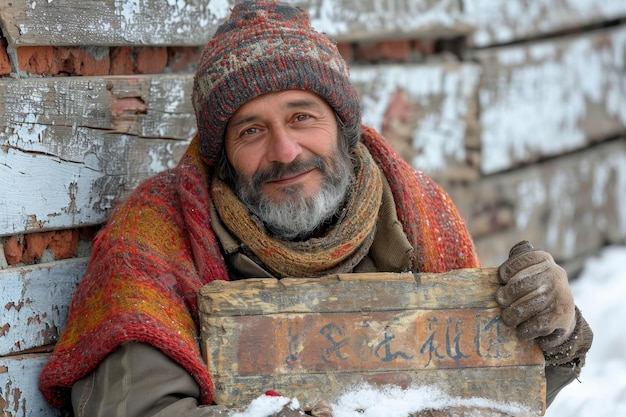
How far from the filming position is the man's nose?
9.36ft

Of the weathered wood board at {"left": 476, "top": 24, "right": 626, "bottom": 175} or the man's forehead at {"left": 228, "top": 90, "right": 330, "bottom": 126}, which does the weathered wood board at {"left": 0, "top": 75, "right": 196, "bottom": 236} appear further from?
the weathered wood board at {"left": 476, "top": 24, "right": 626, "bottom": 175}

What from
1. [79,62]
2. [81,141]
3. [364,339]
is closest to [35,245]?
[81,141]

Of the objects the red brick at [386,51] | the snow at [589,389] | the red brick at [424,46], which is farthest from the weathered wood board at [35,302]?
the red brick at [424,46]

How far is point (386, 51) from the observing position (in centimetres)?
452

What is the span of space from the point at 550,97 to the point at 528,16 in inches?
20.8

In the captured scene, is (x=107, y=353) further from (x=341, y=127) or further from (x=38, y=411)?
(x=341, y=127)

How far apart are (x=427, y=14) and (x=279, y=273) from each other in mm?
2161

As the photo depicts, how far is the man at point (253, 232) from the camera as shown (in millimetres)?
2514

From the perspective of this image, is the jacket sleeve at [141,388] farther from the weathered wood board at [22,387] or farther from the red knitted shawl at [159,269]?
the weathered wood board at [22,387]

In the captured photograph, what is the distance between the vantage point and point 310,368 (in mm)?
2615

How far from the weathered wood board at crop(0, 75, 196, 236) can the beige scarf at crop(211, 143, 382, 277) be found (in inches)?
16.3

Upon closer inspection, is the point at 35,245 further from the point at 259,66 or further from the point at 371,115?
the point at 371,115

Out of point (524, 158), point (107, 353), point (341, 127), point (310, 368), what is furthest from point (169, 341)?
point (524, 158)

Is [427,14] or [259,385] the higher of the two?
[427,14]
